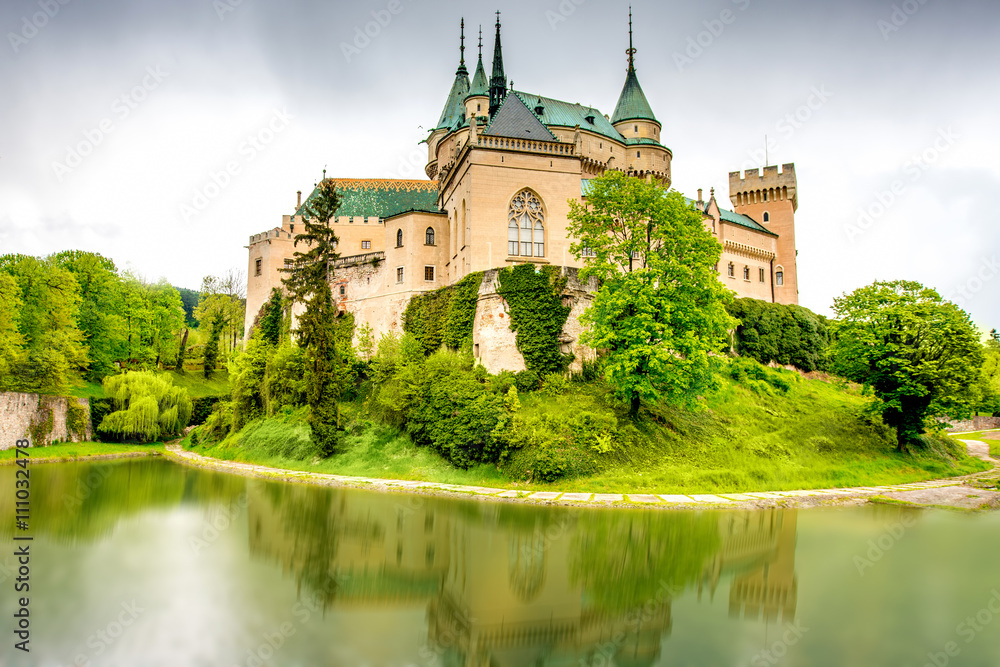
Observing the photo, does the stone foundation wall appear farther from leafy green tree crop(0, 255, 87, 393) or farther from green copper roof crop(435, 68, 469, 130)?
green copper roof crop(435, 68, 469, 130)

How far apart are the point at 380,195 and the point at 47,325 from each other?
21653 millimetres

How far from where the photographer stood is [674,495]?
1948 centimetres

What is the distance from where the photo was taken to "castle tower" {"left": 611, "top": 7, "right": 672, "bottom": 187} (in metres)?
45.2

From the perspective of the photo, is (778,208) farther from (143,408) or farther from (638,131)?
(143,408)

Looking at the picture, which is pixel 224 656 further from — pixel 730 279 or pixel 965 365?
pixel 730 279

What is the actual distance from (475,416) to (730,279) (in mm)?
27902

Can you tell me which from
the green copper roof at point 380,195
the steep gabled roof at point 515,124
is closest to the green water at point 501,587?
the steep gabled roof at point 515,124

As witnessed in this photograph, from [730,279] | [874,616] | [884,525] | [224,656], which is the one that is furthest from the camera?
[730,279]

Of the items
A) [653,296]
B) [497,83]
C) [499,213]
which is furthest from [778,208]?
[653,296]

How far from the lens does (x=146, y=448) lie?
34.2 m

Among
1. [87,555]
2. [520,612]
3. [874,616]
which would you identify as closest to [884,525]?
[874,616]

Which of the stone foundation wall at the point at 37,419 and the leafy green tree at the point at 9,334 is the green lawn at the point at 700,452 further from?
the leafy green tree at the point at 9,334

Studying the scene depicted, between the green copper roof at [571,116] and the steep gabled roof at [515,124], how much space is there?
8399mm

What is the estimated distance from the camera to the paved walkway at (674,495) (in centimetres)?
1825
